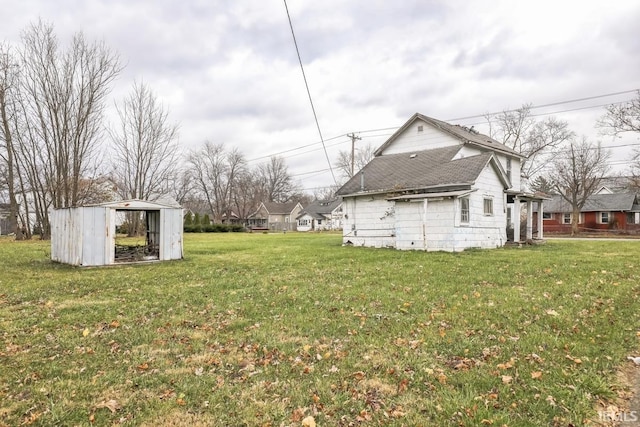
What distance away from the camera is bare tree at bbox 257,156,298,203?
256 feet

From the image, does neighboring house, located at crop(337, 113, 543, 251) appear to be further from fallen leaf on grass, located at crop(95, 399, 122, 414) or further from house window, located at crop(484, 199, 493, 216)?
fallen leaf on grass, located at crop(95, 399, 122, 414)

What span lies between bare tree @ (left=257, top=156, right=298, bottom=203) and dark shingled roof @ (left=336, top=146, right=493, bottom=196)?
56.4 metres

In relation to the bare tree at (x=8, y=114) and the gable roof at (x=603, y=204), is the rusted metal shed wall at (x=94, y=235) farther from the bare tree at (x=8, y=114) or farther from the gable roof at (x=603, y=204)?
the gable roof at (x=603, y=204)

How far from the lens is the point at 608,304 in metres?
6.23

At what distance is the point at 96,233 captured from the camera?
12.5m

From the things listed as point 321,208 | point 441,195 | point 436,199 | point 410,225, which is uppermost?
point 321,208

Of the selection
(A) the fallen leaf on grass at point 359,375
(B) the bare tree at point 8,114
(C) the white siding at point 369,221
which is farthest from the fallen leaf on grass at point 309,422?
(B) the bare tree at point 8,114

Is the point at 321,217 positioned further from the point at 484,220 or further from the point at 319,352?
the point at 319,352

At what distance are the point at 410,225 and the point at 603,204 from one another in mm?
36490

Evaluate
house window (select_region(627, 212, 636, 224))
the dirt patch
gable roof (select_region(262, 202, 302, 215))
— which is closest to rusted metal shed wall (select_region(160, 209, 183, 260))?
the dirt patch

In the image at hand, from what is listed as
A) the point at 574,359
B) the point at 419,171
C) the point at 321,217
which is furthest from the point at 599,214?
the point at 574,359

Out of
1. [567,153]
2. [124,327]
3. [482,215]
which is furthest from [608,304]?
[567,153]

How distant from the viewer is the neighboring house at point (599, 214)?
3972 cm

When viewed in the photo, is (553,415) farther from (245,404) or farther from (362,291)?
(362,291)
